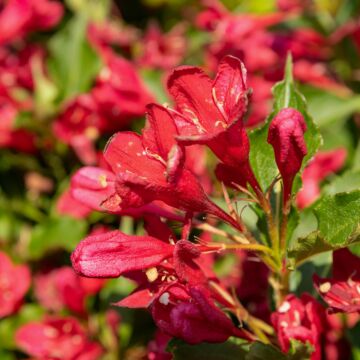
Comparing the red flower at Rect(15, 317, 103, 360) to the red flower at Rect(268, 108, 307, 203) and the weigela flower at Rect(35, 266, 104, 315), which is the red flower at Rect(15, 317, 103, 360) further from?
the red flower at Rect(268, 108, 307, 203)

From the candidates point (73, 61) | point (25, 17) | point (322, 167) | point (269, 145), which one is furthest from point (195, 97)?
point (25, 17)

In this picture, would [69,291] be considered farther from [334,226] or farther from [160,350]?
[334,226]

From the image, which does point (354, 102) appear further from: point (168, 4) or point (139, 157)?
point (168, 4)

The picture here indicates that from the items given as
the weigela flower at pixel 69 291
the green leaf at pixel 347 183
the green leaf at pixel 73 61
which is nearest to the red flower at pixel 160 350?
the green leaf at pixel 347 183

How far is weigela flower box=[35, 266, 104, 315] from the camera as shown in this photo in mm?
1416

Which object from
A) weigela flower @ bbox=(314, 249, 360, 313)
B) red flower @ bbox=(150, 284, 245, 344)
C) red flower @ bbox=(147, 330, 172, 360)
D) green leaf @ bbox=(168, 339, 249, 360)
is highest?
red flower @ bbox=(150, 284, 245, 344)

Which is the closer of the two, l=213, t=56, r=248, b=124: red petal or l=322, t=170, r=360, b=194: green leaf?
l=213, t=56, r=248, b=124: red petal

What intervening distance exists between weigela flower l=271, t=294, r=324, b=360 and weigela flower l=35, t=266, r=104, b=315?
0.66 metres

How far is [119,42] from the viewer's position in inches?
79.0

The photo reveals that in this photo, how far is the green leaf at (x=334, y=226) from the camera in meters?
0.74

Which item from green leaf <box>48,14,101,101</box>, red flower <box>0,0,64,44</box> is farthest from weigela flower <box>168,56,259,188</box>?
red flower <box>0,0,64,44</box>

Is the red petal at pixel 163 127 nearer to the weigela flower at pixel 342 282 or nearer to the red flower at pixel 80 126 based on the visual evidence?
the weigela flower at pixel 342 282

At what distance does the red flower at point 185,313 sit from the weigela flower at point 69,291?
0.64m

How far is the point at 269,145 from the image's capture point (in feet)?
2.90
